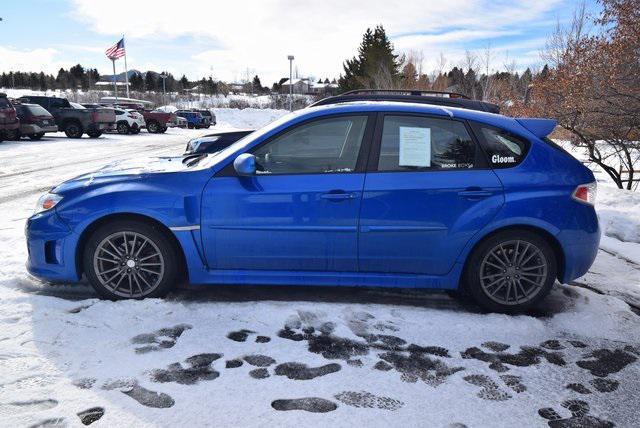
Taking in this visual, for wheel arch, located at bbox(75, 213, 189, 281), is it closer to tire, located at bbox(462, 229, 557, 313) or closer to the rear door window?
the rear door window

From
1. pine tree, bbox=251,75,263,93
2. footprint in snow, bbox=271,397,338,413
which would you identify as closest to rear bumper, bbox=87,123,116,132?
footprint in snow, bbox=271,397,338,413

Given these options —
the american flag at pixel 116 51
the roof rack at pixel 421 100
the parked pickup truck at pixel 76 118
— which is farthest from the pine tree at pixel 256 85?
the roof rack at pixel 421 100

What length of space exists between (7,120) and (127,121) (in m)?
9.13

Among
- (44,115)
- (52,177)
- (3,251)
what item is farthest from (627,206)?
(44,115)

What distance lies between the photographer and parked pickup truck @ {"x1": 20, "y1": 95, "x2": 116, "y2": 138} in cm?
2217

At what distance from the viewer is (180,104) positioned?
7019cm

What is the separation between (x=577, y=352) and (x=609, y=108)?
6664 millimetres

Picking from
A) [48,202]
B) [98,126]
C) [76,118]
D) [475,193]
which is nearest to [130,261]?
[48,202]

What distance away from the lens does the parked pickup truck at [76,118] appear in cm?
2217

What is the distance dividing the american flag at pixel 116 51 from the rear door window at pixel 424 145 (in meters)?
36.2

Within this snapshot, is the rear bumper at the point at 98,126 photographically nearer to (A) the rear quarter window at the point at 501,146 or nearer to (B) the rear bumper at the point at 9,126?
(B) the rear bumper at the point at 9,126

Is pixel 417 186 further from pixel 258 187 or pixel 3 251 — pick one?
pixel 3 251

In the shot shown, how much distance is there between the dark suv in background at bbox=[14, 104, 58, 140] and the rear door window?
63.3 ft

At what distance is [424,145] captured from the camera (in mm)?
3836
